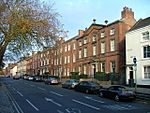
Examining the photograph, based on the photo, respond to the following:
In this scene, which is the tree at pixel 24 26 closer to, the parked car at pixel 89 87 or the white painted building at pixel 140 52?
the parked car at pixel 89 87

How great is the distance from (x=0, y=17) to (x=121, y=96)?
1272 cm

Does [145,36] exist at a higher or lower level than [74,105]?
higher

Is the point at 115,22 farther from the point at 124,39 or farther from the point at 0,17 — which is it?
the point at 0,17

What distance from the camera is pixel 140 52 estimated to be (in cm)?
4131

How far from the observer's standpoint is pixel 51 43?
21516mm

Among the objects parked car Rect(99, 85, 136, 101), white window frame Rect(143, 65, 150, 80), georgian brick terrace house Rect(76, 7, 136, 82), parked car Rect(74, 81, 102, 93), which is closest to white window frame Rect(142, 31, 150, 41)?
white window frame Rect(143, 65, 150, 80)

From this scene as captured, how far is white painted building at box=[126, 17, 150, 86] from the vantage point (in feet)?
131

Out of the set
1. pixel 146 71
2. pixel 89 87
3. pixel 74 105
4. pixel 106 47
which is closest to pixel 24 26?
pixel 74 105

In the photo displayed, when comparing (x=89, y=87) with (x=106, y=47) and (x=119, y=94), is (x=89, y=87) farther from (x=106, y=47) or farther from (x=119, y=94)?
(x=106, y=47)

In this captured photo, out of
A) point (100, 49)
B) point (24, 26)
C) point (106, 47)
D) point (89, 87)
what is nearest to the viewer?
point (24, 26)

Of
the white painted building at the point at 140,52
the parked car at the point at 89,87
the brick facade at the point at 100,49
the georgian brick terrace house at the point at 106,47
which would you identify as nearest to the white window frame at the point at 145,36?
the white painted building at the point at 140,52

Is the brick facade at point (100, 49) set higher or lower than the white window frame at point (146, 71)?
higher

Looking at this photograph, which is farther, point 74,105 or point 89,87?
point 89,87

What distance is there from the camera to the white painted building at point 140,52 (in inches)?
1576
